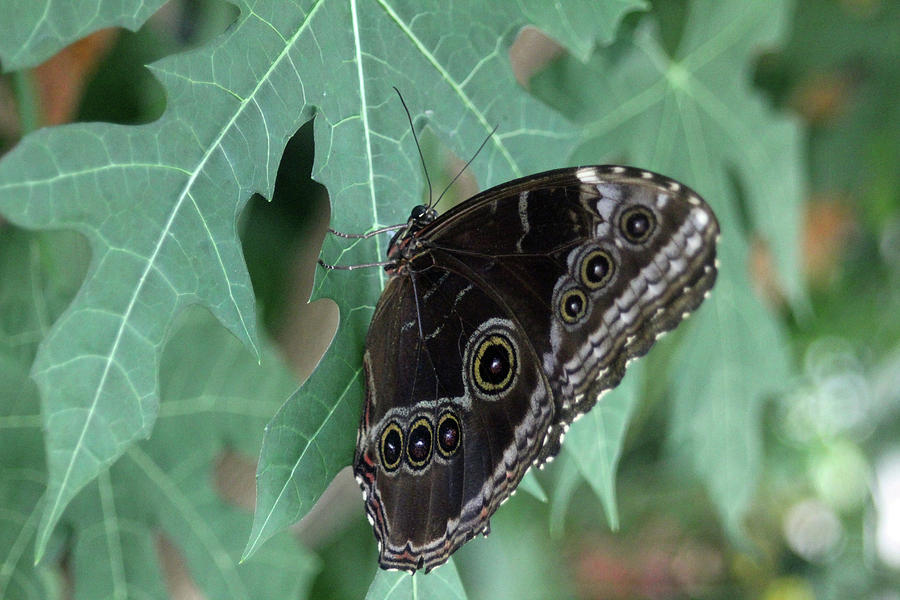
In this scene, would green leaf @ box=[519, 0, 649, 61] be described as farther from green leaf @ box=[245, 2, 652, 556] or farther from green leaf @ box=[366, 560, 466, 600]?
green leaf @ box=[366, 560, 466, 600]

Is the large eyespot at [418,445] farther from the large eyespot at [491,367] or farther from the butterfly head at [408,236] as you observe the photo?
the butterfly head at [408,236]

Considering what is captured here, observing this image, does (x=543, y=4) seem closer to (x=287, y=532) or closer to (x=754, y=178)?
(x=754, y=178)

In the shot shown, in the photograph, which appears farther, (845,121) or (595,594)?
(595,594)

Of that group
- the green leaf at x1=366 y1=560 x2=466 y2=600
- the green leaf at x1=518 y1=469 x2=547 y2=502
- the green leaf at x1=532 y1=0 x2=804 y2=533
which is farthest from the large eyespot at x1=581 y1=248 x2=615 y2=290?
the green leaf at x1=532 y1=0 x2=804 y2=533

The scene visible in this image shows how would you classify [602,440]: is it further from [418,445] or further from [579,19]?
[579,19]

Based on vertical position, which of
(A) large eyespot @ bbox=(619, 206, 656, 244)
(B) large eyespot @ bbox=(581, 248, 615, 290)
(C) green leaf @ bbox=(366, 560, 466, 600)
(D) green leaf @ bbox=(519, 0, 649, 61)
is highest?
(D) green leaf @ bbox=(519, 0, 649, 61)

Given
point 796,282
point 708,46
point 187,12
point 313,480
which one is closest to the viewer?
point 313,480

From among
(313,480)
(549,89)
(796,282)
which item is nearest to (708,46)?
(549,89)

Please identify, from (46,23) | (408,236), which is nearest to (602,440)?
(408,236)
